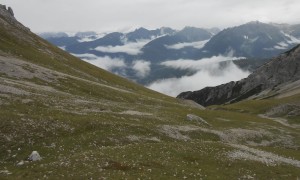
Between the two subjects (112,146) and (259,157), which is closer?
(112,146)

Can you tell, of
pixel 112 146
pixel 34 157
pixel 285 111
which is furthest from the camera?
pixel 285 111

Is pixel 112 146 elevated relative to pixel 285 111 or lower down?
lower down

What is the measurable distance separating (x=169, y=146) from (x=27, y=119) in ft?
56.3

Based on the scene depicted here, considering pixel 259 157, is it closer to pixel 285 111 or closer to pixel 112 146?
pixel 112 146

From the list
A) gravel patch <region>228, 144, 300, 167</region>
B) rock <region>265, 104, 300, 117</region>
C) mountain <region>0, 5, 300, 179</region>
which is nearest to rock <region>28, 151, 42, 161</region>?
mountain <region>0, 5, 300, 179</region>

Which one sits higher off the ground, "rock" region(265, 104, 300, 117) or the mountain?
"rock" region(265, 104, 300, 117)

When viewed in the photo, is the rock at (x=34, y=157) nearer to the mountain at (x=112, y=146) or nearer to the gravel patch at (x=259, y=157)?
the mountain at (x=112, y=146)

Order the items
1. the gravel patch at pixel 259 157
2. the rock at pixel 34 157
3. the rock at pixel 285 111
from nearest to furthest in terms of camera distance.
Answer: the rock at pixel 34 157 → the gravel patch at pixel 259 157 → the rock at pixel 285 111

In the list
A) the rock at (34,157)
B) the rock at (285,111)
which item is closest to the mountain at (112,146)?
the rock at (34,157)

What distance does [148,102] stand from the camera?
10019 centimetres

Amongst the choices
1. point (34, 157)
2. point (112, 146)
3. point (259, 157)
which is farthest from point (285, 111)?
point (34, 157)

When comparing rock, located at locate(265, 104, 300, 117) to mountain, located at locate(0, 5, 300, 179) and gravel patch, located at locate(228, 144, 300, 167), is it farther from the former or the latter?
gravel patch, located at locate(228, 144, 300, 167)

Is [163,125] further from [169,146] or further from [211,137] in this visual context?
[169,146]

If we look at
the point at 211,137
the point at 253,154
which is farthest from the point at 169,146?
the point at 211,137
